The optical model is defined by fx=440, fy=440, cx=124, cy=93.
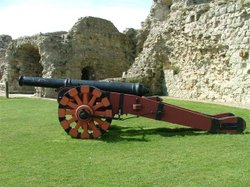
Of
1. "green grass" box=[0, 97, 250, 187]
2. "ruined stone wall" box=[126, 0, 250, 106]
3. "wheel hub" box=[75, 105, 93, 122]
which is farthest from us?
"ruined stone wall" box=[126, 0, 250, 106]

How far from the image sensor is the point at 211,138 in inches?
288

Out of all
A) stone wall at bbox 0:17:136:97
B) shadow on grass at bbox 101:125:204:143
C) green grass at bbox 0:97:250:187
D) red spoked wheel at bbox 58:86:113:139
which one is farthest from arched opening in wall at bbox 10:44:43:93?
red spoked wheel at bbox 58:86:113:139

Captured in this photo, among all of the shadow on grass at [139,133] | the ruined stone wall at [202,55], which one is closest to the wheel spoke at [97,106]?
the shadow on grass at [139,133]

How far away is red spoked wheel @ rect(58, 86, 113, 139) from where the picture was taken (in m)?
7.54

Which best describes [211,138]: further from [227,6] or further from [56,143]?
[227,6]

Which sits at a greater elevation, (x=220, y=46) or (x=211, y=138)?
(x=220, y=46)

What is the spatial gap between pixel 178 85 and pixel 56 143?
9810 mm

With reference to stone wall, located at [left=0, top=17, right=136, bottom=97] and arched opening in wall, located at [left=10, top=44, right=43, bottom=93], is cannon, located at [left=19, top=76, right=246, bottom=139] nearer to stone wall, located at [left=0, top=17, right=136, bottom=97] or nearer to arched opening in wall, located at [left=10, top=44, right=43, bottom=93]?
stone wall, located at [left=0, top=17, right=136, bottom=97]

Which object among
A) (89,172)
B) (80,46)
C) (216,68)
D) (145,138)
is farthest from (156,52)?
(89,172)

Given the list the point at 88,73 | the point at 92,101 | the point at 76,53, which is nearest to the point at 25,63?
the point at 88,73

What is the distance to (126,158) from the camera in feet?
20.1

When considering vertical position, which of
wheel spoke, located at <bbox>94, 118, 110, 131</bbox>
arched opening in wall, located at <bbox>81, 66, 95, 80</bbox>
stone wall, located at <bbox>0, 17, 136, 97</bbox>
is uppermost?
stone wall, located at <bbox>0, 17, 136, 97</bbox>

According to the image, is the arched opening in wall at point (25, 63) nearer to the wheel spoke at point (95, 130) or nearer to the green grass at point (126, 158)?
the green grass at point (126, 158)

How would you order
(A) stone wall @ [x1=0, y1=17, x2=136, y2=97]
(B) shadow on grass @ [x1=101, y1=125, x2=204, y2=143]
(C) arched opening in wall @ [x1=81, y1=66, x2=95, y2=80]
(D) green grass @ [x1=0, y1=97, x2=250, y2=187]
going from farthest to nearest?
(C) arched opening in wall @ [x1=81, y1=66, x2=95, y2=80] < (A) stone wall @ [x1=0, y1=17, x2=136, y2=97] < (B) shadow on grass @ [x1=101, y1=125, x2=204, y2=143] < (D) green grass @ [x1=0, y1=97, x2=250, y2=187]
